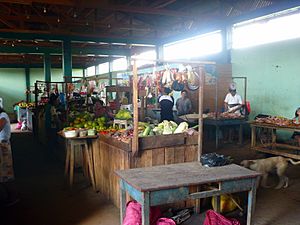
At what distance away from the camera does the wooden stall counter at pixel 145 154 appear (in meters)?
4.07

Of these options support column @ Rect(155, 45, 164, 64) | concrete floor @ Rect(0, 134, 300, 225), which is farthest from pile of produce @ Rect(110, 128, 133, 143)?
support column @ Rect(155, 45, 164, 64)

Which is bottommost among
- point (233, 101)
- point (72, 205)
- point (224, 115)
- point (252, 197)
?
point (72, 205)

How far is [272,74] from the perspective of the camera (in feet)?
29.9

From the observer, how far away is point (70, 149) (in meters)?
5.32

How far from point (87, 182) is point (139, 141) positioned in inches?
85.8

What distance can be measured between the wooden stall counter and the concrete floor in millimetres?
348

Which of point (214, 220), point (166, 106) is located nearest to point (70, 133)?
point (214, 220)

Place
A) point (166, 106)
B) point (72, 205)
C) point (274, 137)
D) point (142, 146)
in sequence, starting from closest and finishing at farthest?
1. point (142, 146)
2. point (72, 205)
3. point (274, 137)
4. point (166, 106)

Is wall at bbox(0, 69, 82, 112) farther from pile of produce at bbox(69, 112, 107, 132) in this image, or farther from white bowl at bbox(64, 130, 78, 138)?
white bowl at bbox(64, 130, 78, 138)

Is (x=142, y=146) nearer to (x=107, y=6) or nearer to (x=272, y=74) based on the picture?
(x=107, y=6)

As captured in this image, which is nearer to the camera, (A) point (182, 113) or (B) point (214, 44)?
(A) point (182, 113)

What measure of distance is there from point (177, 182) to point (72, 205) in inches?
Result: 89.8

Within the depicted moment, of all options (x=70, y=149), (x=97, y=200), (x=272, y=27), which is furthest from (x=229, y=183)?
(x=272, y=27)

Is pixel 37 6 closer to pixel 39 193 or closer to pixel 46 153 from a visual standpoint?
pixel 46 153
